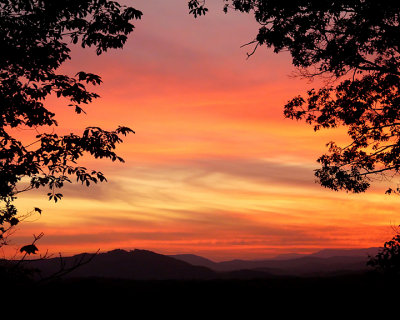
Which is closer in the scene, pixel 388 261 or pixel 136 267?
pixel 388 261

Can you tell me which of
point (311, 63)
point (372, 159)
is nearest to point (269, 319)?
point (372, 159)

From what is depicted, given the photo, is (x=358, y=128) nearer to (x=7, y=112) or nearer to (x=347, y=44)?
(x=347, y=44)

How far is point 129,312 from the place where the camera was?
17.0 meters

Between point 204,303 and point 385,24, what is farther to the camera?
point 204,303

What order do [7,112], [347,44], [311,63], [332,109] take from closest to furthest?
1. [7,112]
2. [347,44]
3. [311,63]
4. [332,109]

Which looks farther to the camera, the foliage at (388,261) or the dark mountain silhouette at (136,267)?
the dark mountain silhouette at (136,267)


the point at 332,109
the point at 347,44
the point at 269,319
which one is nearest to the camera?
the point at 269,319

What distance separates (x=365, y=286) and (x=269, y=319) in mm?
7258

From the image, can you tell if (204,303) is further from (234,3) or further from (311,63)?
(234,3)

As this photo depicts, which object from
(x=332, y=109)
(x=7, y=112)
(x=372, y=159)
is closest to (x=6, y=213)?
(x=7, y=112)

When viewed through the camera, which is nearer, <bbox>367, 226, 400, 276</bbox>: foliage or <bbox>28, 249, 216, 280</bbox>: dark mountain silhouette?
<bbox>367, 226, 400, 276</bbox>: foliage

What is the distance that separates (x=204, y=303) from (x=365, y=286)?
8462 mm

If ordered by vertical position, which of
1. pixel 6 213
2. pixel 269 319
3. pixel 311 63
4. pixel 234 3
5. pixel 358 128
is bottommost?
pixel 269 319

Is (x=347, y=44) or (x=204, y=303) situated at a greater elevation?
(x=347, y=44)
